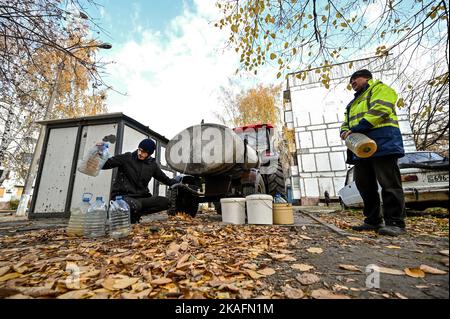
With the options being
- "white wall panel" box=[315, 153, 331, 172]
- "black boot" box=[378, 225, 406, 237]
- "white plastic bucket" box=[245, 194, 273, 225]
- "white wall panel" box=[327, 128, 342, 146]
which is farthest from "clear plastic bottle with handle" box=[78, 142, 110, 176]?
"white wall panel" box=[327, 128, 342, 146]

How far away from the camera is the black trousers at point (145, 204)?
123 inches

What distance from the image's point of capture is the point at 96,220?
2795 millimetres

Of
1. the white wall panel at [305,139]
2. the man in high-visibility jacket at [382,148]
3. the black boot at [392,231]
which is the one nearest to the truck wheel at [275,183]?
the man in high-visibility jacket at [382,148]

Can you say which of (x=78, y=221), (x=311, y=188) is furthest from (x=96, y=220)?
(x=311, y=188)

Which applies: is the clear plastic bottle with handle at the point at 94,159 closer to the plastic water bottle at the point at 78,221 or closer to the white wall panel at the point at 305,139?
the plastic water bottle at the point at 78,221

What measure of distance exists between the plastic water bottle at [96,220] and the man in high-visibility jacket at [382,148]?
11.1 ft

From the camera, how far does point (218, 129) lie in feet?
11.4

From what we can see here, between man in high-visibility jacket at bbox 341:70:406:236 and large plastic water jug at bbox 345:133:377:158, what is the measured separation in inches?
2.3

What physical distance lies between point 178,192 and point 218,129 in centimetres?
150

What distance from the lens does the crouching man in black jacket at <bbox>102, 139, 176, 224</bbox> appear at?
328cm

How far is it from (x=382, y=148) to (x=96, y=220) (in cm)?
369

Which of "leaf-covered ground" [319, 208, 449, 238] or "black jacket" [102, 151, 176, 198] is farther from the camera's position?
"black jacket" [102, 151, 176, 198]

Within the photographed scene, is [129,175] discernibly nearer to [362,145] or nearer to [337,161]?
[362,145]

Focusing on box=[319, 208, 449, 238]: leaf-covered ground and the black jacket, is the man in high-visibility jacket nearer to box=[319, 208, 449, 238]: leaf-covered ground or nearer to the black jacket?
box=[319, 208, 449, 238]: leaf-covered ground
